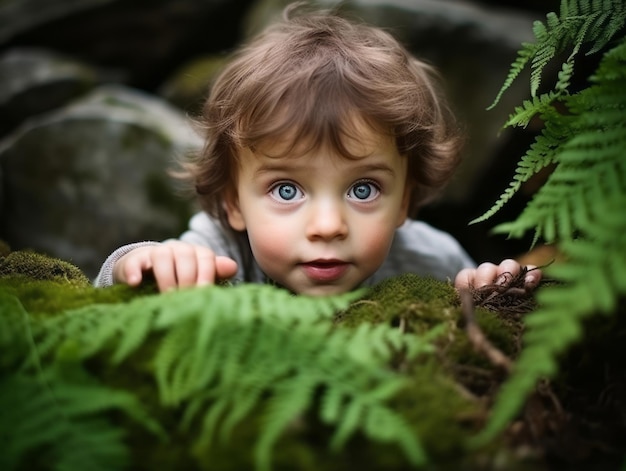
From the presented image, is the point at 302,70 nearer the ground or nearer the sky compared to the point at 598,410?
nearer the sky

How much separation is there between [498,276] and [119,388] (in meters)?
1.45

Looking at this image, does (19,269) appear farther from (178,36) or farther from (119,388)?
(178,36)

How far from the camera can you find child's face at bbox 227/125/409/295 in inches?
85.7

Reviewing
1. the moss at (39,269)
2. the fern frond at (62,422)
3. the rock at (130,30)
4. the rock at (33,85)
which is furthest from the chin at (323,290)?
the rock at (130,30)

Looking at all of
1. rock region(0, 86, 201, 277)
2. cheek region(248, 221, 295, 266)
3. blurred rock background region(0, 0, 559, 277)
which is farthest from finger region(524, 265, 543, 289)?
rock region(0, 86, 201, 277)

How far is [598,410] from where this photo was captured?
4.41 ft

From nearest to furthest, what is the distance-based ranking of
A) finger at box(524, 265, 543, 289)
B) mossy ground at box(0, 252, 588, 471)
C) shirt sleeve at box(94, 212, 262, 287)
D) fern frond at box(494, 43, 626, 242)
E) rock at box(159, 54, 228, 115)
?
1. mossy ground at box(0, 252, 588, 471)
2. fern frond at box(494, 43, 626, 242)
3. finger at box(524, 265, 543, 289)
4. shirt sleeve at box(94, 212, 262, 287)
5. rock at box(159, 54, 228, 115)

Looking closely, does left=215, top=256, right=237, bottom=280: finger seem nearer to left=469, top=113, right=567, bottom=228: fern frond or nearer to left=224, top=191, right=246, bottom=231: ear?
left=469, top=113, right=567, bottom=228: fern frond

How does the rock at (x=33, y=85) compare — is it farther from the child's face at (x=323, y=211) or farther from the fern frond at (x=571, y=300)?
the fern frond at (x=571, y=300)

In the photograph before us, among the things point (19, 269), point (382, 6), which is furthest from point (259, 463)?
point (382, 6)

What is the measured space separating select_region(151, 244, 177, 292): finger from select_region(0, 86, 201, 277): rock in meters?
3.62

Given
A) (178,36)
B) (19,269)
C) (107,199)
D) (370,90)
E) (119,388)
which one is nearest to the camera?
(119,388)

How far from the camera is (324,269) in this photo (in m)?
2.27

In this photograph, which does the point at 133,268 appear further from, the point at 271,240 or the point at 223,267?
the point at 271,240
